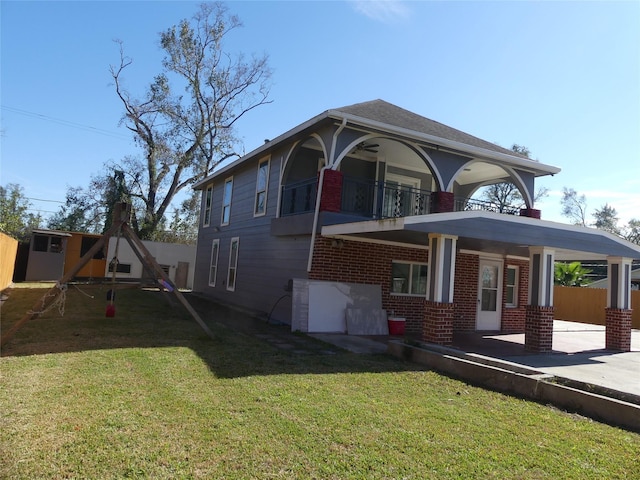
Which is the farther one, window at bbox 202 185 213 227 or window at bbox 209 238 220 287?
window at bbox 202 185 213 227

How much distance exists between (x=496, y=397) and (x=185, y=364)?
407 cm

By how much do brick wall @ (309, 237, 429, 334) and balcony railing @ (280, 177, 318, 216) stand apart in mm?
1325

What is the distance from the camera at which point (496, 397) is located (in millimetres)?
5586

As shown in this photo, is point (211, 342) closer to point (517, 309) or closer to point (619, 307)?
point (619, 307)

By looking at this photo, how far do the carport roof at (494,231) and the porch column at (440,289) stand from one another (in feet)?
1.13

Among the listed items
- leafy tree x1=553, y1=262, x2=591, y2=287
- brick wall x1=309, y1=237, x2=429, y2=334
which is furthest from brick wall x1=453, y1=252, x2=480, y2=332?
leafy tree x1=553, y1=262, x2=591, y2=287

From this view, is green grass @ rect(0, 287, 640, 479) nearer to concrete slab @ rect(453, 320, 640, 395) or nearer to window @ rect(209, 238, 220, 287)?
concrete slab @ rect(453, 320, 640, 395)

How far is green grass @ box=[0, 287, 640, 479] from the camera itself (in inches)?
130

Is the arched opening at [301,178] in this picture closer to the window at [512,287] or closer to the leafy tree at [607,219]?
the window at [512,287]

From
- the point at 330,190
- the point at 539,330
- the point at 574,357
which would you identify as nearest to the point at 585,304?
the point at 574,357

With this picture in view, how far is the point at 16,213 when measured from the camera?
34.5 m

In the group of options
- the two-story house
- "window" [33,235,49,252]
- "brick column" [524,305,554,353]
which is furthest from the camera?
"window" [33,235,49,252]

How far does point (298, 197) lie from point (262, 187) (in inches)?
83.3

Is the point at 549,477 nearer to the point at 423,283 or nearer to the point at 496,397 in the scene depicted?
the point at 496,397
